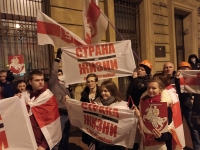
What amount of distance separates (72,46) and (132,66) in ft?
4.03

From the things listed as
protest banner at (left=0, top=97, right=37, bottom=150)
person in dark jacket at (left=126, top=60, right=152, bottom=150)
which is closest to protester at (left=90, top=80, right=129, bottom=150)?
person in dark jacket at (left=126, top=60, right=152, bottom=150)

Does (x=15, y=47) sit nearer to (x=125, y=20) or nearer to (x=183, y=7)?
(x=125, y=20)

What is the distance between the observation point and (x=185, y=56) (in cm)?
1239

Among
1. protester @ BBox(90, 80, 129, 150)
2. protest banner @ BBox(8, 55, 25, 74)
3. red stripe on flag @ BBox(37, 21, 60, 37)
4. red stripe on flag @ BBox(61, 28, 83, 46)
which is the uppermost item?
red stripe on flag @ BBox(37, 21, 60, 37)

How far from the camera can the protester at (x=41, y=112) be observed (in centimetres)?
284

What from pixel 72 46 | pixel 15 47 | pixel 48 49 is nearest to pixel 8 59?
pixel 15 47

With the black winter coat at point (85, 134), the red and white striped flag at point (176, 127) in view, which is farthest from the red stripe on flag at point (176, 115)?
the black winter coat at point (85, 134)

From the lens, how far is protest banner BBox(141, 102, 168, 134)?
268 centimetres

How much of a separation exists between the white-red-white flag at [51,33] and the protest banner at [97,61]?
0.63ft

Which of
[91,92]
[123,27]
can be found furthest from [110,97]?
[123,27]

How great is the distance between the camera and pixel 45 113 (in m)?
2.90

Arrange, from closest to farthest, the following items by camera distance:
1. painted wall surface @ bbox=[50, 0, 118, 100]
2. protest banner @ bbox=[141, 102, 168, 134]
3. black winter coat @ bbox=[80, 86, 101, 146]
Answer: protest banner @ bbox=[141, 102, 168, 134]
black winter coat @ bbox=[80, 86, 101, 146]
painted wall surface @ bbox=[50, 0, 118, 100]

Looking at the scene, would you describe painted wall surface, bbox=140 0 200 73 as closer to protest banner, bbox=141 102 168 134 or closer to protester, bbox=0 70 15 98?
protester, bbox=0 70 15 98

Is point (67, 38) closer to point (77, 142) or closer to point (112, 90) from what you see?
point (112, 90)
